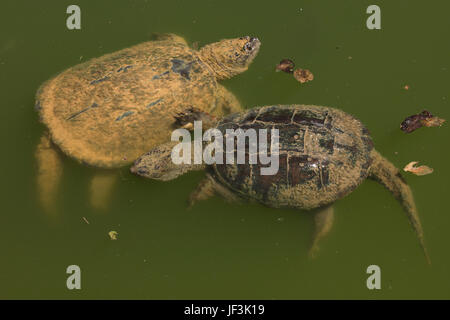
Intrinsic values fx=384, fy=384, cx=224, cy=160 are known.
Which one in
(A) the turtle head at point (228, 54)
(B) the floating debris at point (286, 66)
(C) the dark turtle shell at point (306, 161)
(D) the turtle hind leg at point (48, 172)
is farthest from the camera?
(B) the floating debris at point (286, 66)

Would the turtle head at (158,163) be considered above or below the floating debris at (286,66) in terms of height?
below

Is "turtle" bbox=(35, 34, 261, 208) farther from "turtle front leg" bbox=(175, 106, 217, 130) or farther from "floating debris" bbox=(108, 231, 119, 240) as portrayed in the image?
"floating debris" bbox=(108, 231, 119, 240)

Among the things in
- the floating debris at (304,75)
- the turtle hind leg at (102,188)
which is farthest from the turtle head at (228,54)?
the turtle hind leg at (102,188)

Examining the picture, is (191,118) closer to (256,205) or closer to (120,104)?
(120,104)

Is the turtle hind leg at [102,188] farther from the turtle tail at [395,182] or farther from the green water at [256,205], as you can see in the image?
the turtle tail at [395,182]

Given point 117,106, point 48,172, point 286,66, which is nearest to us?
point 117,106

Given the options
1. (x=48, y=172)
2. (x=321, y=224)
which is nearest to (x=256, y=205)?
(x=321, y=224)

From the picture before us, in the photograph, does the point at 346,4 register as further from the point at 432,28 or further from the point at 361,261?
the point at 361,261

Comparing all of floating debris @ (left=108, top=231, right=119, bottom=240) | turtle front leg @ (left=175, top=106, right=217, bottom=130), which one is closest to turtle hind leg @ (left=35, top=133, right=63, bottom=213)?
floating debris @ (left=108, top=231, right=119, bottom=240)
